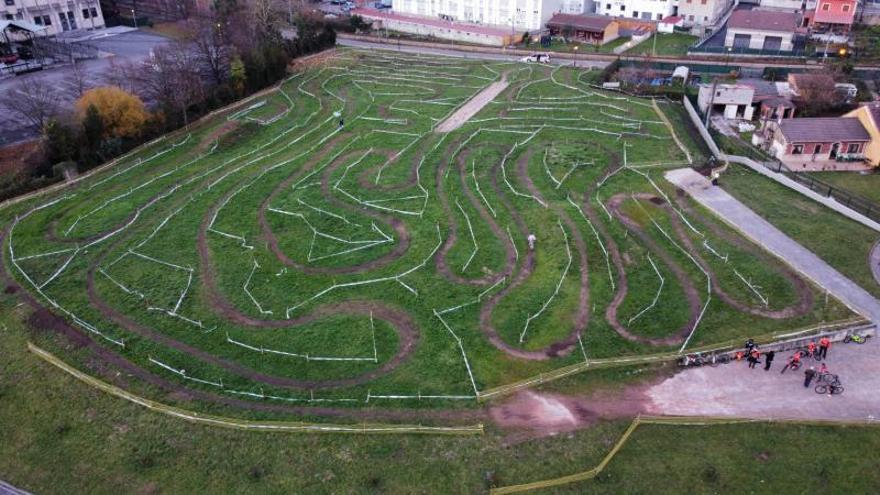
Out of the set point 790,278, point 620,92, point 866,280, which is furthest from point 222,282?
point 620,92

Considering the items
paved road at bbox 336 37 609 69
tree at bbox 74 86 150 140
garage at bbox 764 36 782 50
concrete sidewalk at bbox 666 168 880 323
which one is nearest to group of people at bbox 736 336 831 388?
concrete sidewalk at bbox 666 168 880 323

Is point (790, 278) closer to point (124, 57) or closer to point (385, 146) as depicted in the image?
point (385, 146)

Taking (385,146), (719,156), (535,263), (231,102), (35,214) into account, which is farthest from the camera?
(231,102)

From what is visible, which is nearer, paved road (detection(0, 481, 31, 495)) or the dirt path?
paved road (detection(0, 481, 31, 495))

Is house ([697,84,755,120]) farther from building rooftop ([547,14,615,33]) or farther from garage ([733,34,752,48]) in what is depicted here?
building rooftop ([547,14,615,33])

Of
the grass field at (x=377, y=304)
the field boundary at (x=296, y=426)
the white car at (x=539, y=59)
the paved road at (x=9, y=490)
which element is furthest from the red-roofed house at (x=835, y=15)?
the paved road at (x=9, y=490)

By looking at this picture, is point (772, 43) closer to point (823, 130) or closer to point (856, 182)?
point (823, 130)

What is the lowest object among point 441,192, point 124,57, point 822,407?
point 822,407
